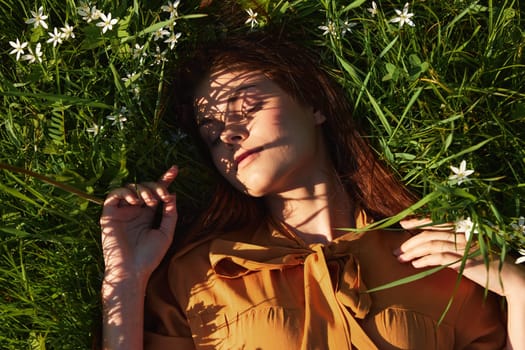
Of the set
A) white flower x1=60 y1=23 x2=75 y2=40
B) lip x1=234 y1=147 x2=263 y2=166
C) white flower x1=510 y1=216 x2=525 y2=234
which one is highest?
white flower x1=60 y1=23 x2=75 y2=40

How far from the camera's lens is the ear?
319 cm

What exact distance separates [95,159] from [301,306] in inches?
38.1

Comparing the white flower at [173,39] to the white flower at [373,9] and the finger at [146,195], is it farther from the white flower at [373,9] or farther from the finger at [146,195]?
the white flower at [373,9]

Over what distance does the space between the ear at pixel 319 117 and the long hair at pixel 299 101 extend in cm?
2

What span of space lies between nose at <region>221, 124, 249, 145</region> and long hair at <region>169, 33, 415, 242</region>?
0.86 ft

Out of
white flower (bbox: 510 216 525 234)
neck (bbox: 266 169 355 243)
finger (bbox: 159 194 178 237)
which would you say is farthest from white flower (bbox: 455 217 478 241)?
finger (bbox: 159 194 178 237)

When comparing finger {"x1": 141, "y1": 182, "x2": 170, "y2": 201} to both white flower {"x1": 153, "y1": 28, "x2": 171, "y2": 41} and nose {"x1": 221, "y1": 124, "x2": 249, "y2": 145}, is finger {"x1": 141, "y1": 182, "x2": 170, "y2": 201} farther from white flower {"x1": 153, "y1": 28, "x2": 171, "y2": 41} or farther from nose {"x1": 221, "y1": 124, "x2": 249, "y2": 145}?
white flower {"x1": 153, "y1": 28, "x2": 171, "y2": 41}

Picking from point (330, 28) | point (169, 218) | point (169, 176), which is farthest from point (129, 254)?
point (330, 28)

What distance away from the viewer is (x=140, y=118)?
3.19 m

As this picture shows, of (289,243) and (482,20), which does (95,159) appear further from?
(482,20)

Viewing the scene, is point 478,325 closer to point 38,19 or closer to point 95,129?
point 95,129

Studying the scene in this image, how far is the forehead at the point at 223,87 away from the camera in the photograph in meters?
3.04

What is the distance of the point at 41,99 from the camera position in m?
3.13

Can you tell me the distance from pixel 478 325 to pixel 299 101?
110 cm
